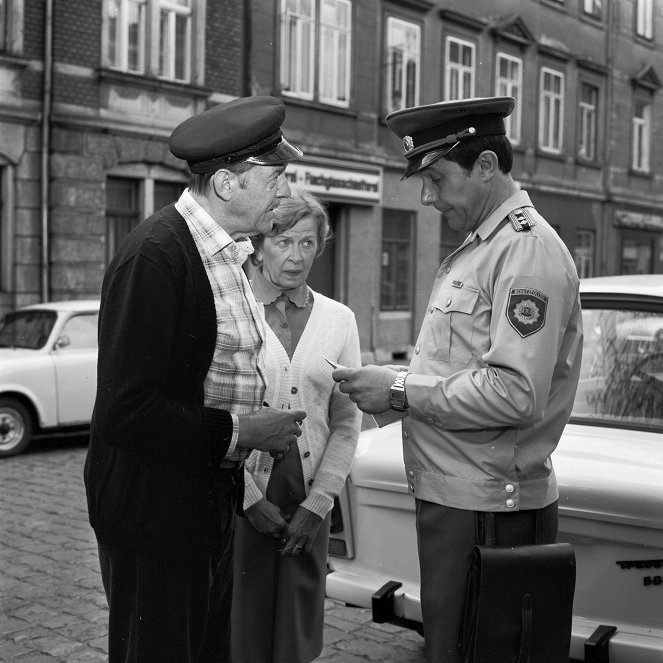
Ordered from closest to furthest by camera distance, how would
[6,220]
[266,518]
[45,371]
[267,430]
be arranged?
[267,430]
[266,518]
[45,371]
[6,220]

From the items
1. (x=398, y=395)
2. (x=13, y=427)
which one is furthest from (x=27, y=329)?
(x=398, y=395)

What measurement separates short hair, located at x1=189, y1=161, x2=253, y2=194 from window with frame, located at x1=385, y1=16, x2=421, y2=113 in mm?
18386

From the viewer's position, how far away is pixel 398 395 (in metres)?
2.60

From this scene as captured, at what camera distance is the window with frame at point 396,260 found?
20859 millimetres

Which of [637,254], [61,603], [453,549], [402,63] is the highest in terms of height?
[402,63]

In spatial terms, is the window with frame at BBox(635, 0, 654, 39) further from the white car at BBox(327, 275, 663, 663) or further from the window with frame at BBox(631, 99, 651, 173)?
the white car at BBox(327, 275, 663, 663)

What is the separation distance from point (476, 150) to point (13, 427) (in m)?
7.69

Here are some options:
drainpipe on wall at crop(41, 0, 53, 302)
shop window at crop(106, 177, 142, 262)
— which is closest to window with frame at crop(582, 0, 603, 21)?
shop window at crop(106, 177, 142, 262)

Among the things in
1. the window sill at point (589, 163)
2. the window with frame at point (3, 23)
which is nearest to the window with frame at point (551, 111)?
the window sill at point (589, 163)

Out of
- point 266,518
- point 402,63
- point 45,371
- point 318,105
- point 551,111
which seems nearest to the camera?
point 266,518

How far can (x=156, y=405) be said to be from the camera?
2.29 metres

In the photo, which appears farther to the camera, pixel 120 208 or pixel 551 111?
pixel 551 111

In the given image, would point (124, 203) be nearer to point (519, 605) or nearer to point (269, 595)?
point (269, 595)

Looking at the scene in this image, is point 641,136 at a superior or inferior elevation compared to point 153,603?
superior
